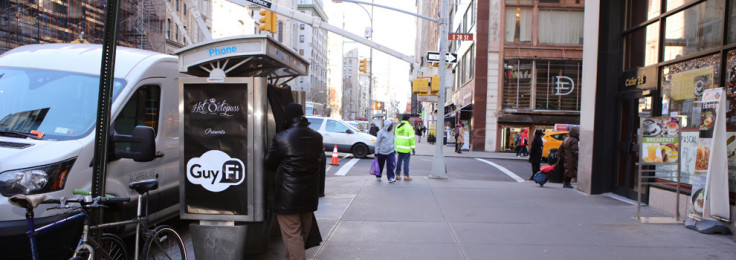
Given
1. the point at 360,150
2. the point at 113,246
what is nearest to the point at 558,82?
the point at 360,150

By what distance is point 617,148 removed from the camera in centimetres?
922

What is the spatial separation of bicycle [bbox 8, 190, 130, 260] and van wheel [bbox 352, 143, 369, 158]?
1488 cm

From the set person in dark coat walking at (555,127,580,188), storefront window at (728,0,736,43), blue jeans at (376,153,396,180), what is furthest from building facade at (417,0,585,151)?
storefront window at (728,0,736,43)

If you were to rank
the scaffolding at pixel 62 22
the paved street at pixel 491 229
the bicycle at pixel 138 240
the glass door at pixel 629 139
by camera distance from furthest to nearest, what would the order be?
the scaffolding at pixel 62 22 → the glass door at pixel 629 139 → the paved street at pixel 491 229 → the bicycle at pixel 138 240

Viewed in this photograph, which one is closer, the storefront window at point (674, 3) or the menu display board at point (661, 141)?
the menu display board at point (661, 141)

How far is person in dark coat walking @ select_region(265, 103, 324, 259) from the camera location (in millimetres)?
4133

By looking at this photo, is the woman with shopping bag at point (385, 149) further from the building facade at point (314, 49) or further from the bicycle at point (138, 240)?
the building facade at point (314, 49)

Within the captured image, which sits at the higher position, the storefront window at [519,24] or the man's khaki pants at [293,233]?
the storefront window at [519,24]

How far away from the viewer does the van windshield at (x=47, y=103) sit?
4348mm

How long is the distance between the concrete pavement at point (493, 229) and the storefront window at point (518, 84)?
61.6ft

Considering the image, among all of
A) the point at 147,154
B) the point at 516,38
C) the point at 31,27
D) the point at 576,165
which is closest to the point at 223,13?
the point at 31,27

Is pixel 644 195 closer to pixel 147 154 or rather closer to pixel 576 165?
pixel 576 165

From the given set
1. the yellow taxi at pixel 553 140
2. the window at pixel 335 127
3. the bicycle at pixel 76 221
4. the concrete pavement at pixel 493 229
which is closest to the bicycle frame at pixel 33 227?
the bicycle at pixel 76 221

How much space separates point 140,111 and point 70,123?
870 mm
